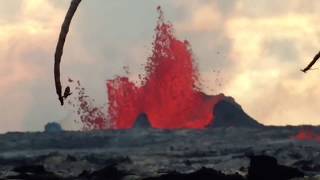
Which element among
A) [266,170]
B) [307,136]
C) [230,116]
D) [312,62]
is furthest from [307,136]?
[312,62]

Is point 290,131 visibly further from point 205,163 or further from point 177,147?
point 205,163

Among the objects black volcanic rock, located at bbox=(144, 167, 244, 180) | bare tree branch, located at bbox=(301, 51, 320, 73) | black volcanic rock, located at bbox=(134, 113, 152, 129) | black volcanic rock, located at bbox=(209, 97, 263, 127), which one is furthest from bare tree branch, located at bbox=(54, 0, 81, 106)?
black volcanic rock, located at bbox=(134, 113, 152, 129)

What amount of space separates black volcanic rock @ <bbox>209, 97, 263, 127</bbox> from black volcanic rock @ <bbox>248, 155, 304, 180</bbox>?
58.2 metres

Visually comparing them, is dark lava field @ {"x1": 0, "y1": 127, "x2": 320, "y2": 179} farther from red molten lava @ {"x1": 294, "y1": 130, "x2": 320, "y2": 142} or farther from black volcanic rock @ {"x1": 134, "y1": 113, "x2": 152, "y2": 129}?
black volcanic rock @ {"x1": 134, "y1": 113, "x2": 152, "y2": 129}

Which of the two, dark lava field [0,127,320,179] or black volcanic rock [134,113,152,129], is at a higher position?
black volcanic rock [134,113,152,129]

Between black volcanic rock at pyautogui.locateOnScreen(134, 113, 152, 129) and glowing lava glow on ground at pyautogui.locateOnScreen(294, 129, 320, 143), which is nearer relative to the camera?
glowing lava glow on ground at pyautogui.locateOnScreen(294, 129, 320, 143)

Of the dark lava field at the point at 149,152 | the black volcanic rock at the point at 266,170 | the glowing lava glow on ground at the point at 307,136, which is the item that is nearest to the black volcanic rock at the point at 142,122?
the dark lava field at the point at 149,152

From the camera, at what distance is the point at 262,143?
5975 centimetres

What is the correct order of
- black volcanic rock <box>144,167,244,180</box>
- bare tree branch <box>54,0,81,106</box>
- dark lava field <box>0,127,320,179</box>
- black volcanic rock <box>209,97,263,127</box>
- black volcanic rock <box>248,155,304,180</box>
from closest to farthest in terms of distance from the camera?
1. bare tree branch <box>54,0,81,106</box>
2. black volcanic rock <box>248,155,304,180</box>
3. black volcanic rock <box>144,167,244,180</box>
4. dark lava field <box>0,127,320,179</box>
5. black volcanic rock <box>209,97,263,127</box>

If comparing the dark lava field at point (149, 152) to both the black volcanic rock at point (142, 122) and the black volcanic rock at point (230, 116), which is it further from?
the black volcanic rock at point (142, 122)

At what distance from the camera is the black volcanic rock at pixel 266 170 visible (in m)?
28.6

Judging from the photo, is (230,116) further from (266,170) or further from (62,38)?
(62,38)

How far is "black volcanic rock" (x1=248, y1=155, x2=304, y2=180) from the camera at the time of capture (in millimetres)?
28578

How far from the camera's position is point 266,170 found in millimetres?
29219
